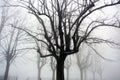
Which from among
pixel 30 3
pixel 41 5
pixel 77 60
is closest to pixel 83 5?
pixel 41 5

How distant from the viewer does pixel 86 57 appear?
34688 millimetres

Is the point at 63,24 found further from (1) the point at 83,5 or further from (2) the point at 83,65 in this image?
(2) the point at 83,65

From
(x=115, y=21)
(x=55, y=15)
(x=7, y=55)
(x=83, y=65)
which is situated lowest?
(x=83, y=65)

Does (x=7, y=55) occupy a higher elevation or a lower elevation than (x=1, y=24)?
lower

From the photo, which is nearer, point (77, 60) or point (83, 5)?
point (83, 5)

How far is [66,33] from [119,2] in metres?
3.79

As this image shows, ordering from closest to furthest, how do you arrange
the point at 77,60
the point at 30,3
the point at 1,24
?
the point at 30,3
the point at 1,24
the point at 77,60

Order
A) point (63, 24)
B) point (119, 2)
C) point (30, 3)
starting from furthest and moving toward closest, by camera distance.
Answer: point (30, 3)
point (63, 24)
point (119, 2)

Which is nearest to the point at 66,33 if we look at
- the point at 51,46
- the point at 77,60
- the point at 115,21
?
the point at 51,46

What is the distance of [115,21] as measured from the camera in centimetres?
927

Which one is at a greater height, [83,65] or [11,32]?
[11,32]

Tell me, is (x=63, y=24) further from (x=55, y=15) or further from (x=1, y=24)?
(x=1, y=24)

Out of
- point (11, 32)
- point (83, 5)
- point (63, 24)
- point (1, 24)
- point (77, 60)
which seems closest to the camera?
point (83, 5)

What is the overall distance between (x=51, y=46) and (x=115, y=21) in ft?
15.0
